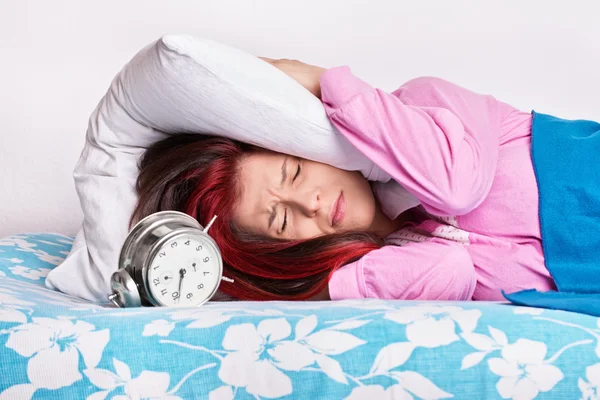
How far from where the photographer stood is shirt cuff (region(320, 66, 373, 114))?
189 cm

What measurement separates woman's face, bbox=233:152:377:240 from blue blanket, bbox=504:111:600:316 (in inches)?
18.1

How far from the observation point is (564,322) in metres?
1.40

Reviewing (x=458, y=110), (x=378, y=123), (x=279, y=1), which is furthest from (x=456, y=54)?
(x=378, y=123)

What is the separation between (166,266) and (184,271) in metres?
0.04

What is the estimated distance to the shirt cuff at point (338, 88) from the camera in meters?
1.89

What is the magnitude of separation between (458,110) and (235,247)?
2.11 ft

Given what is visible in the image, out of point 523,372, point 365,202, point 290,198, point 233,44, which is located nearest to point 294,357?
point 523,372

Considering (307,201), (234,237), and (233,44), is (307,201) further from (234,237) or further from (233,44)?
(233,44)

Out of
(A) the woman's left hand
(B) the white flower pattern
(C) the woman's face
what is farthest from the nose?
(B) the white flower pattern

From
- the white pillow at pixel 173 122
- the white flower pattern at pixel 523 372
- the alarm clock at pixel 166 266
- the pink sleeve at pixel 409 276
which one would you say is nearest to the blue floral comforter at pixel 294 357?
the white flower pattern at pixel 523 372

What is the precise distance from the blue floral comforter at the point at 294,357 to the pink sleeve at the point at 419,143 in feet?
1.63

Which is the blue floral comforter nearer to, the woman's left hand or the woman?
the woman

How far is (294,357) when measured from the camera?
1.32m

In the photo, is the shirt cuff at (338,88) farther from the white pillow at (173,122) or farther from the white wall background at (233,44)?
the white wall background at (233,44)
